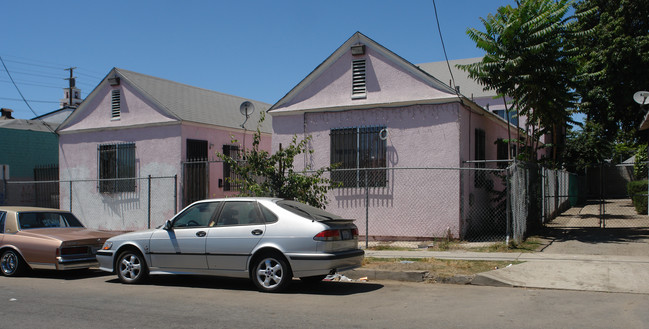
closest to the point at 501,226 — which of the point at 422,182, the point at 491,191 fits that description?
the point at 491,191

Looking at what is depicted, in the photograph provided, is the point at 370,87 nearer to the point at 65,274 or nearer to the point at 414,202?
the point at 414,202

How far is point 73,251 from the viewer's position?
995 centimetres

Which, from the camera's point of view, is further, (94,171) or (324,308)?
(94,171)

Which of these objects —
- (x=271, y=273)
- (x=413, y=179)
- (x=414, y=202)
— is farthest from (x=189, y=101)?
(x=271, y=273)

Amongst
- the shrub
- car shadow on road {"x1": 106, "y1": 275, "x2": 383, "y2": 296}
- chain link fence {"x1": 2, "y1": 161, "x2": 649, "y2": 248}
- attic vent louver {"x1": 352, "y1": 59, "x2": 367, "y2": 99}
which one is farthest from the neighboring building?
the shrub

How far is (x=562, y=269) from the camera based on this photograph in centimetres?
923

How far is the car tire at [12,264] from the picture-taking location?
10.1m

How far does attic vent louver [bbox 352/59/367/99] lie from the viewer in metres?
14.6

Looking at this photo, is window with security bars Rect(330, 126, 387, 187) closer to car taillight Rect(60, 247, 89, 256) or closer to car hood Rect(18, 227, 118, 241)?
Result: car hood Rect(18, 227, 118, 241)

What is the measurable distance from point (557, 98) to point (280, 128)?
293 inches

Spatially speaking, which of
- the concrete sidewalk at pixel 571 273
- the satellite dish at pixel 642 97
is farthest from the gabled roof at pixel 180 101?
the satellite dish at pixel 642 97

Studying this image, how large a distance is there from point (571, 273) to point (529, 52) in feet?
18.6

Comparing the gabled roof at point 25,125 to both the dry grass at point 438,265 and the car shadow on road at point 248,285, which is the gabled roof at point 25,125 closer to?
the car shadow on road at point 248,285

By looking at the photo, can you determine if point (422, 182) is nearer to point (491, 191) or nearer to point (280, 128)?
point (491, 191)
